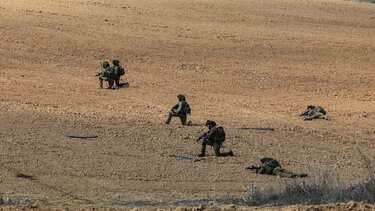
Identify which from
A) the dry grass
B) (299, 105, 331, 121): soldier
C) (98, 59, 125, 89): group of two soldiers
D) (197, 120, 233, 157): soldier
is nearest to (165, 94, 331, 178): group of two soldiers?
(197, 120, 233, 157): soldier

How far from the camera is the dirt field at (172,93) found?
1460cm

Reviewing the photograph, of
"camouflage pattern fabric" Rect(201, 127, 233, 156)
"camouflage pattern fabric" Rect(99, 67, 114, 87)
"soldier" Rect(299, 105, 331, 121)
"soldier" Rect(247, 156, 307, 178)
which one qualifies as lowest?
"soldier" Rect(247, 156, 307, 178)

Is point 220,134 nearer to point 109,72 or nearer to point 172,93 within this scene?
point 172,93

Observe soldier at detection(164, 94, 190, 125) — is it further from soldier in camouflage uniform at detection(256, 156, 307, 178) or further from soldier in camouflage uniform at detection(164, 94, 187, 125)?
soldier in camouflage uniform at detection(256, 156, 307, 178)

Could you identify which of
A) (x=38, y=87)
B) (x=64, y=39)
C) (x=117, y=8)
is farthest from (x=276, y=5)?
(x=38, y=87)

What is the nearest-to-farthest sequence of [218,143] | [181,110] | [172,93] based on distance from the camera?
[218,143], [181,110], [172,93]

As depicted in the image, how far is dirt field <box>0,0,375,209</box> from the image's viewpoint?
47.9 ft

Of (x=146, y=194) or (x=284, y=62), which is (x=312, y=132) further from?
(x=284, y=62)

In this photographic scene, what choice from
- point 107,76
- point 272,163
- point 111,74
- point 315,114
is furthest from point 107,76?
point 272,163

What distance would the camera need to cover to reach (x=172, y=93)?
79.8 ft

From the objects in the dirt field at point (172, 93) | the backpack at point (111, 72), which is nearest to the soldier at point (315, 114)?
the dirt field at point (172, 93)

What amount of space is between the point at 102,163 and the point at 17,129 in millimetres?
3194

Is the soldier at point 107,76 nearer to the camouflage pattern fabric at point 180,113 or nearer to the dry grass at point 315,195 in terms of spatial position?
the camouflage pattern fabric at point 180,113

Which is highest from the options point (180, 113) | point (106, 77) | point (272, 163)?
point (106, 77)
